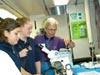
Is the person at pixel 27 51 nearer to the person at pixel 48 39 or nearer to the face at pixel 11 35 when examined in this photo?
the person at pixel 48 39

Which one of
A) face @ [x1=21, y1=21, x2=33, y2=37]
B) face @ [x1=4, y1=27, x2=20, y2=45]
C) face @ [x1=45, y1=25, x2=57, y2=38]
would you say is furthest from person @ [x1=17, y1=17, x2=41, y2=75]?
face @ [x1=4, y1=27, x2=20, y2=45]

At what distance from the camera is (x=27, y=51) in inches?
104

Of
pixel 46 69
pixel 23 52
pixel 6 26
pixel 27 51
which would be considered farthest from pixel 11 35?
pixel 46 69

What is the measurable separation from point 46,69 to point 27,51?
1.42 feet

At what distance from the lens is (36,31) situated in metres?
8.39

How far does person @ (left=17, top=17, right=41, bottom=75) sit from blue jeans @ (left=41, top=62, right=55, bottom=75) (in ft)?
0.19

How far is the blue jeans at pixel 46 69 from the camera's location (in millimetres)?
2855

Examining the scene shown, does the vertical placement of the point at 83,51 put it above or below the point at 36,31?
below

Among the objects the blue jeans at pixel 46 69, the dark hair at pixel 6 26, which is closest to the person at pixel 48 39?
the blue jeans at pixel 46 69

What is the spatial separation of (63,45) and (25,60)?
0.77 m

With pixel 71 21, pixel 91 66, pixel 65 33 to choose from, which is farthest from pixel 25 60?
pixel 65 33

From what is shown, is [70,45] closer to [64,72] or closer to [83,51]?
[64,72]

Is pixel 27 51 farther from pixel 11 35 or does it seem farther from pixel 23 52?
pixel 11 35

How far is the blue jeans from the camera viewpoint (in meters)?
2.86
